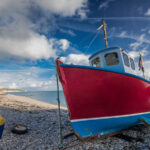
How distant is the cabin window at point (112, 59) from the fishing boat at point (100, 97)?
4.15ft

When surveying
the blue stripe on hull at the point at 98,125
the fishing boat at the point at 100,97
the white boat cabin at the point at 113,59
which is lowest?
the blue stripe on hull at the point at 98,125

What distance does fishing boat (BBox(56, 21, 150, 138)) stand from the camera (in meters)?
4.14

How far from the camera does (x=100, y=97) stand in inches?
165

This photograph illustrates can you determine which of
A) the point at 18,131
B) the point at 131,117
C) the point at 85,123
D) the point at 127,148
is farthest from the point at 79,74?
the point at 18,131

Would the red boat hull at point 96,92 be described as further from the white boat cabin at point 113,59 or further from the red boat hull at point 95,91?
the white boat cabin at point 113,59

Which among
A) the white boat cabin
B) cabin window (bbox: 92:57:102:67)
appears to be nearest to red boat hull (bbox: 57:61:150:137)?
the white boat cabin

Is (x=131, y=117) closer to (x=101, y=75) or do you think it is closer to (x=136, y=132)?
(x=136, y=132)

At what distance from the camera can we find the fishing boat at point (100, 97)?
4.14m

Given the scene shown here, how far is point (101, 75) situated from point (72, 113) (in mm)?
2001

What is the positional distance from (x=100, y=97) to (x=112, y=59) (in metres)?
2.46

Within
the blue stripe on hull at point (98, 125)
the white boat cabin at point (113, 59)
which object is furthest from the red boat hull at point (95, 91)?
the white boat cabin at point (113, 59)

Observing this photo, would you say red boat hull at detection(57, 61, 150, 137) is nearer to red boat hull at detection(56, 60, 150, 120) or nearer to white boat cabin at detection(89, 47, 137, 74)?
red boat hull at detection(56, 60, 150, 120)

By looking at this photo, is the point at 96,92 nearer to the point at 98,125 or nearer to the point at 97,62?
the point at 98,125

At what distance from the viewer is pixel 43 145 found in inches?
183
